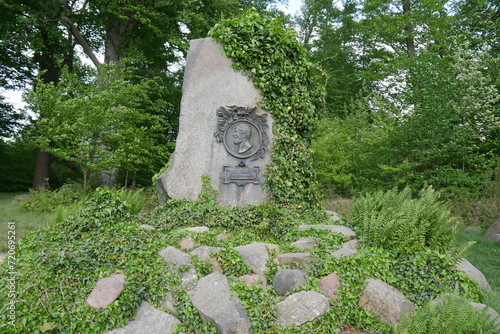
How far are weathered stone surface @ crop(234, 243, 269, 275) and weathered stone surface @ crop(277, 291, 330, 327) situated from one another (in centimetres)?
62

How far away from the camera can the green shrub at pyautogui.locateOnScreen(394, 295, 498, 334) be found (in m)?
2.94

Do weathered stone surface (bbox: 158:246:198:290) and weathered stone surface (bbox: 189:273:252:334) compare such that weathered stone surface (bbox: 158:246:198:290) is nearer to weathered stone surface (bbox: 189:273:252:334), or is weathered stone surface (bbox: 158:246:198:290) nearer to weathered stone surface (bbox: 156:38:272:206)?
weathered stone surface (bbox: 189:273:252:334)

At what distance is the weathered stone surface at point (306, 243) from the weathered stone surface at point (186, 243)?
1.52 metres

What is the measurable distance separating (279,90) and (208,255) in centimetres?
412

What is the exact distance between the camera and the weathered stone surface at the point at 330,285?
3.97 metres

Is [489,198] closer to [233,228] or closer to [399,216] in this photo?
[399,216]

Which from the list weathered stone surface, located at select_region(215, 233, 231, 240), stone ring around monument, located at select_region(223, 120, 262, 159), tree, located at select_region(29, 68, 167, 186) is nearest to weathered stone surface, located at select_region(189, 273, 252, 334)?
weathered stone surface, located at select_region(215, 233, 231, 240)

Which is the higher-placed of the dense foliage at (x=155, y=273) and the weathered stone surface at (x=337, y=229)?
the weathered stone surface at (x=337, y=229)

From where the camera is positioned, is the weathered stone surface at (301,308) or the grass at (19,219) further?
the grass at (19,219)

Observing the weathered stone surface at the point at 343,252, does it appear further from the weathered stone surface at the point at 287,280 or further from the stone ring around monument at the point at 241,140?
the stone ring around monument at the point at 241,140

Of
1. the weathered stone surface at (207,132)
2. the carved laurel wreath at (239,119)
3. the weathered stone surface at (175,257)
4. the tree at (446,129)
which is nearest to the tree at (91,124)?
the weathered stone surface at (207,132)

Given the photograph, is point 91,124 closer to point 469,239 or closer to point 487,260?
point 487,260

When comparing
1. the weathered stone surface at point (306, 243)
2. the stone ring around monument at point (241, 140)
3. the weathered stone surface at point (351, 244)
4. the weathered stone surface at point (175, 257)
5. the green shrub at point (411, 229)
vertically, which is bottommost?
the weathered stone surface at point (175, 257)

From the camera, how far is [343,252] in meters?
4.52
